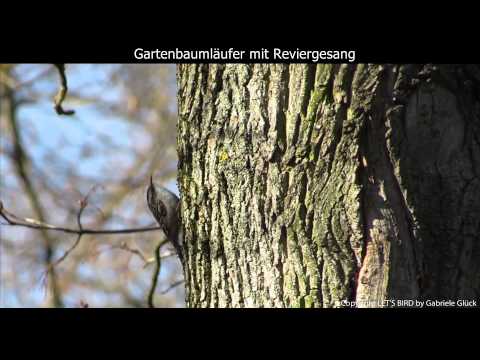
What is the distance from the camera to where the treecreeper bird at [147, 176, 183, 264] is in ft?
11.0

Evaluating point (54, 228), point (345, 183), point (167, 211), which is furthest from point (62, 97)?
point (345, 183)

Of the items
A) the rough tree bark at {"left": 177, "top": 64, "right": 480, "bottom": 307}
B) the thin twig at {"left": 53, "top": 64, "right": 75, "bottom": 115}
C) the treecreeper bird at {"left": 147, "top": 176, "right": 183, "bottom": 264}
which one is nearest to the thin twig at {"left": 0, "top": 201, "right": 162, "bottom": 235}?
the treecreeper bird at {"left": 147, "top": 176, "right": 183, "bottom": 264}

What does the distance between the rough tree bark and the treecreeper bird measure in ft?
3.16

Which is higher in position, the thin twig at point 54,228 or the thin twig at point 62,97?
the thin twig at point 62,97

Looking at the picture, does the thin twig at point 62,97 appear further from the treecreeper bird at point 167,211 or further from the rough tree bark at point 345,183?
the rough tree bark at point 345,183

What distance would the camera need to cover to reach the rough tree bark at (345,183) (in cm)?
212

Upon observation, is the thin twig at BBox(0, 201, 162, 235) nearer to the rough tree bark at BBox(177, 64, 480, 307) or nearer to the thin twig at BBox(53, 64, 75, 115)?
the thin twig at BBox(53, 64, 75, 115)

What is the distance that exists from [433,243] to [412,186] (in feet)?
0.76

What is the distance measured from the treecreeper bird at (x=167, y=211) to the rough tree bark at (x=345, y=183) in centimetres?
96

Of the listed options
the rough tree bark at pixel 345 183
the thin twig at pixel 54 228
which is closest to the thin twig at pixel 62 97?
the thin twig at pixel 54 228
